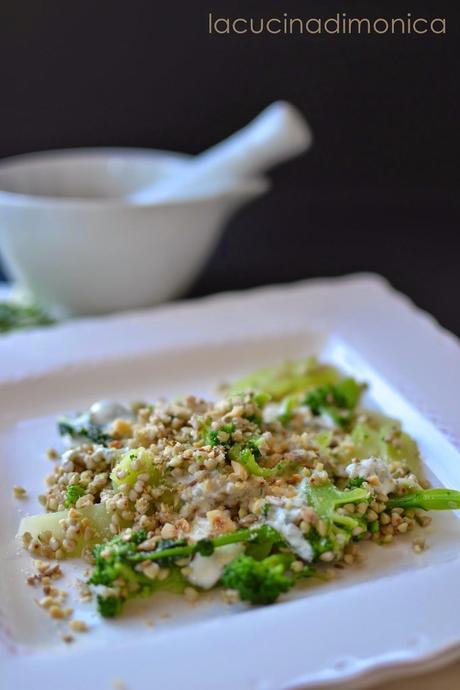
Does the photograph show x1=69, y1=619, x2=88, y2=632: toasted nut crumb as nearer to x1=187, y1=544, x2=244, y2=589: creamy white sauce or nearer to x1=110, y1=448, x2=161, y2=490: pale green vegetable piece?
x1=187, y1=544, x2=244, y2=589: creamy white sauce

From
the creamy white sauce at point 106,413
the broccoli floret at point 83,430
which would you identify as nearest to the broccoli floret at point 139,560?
the broccoli floret at point 83,430

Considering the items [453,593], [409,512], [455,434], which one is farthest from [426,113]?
[453,593]

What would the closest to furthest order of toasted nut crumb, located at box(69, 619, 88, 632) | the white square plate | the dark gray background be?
the white square plate
toasted nut crumb, located at box(69, 619, 88, 632)
the dark gray background

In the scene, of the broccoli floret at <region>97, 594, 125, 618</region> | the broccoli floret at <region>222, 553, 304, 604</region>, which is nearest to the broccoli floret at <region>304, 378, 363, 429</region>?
the broccoli floret at <region>222, 553, 304, 604</region>

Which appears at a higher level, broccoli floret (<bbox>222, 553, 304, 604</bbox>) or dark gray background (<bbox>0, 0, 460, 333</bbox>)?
dark gray background (<bbox>0, 0, 460, 333</bbox>)

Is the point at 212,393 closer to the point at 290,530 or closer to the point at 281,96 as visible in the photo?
the point at 290,530

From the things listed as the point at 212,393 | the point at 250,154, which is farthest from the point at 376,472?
the point at 250,154

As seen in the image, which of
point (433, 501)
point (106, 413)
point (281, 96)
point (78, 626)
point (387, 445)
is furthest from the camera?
point (281, 96)
